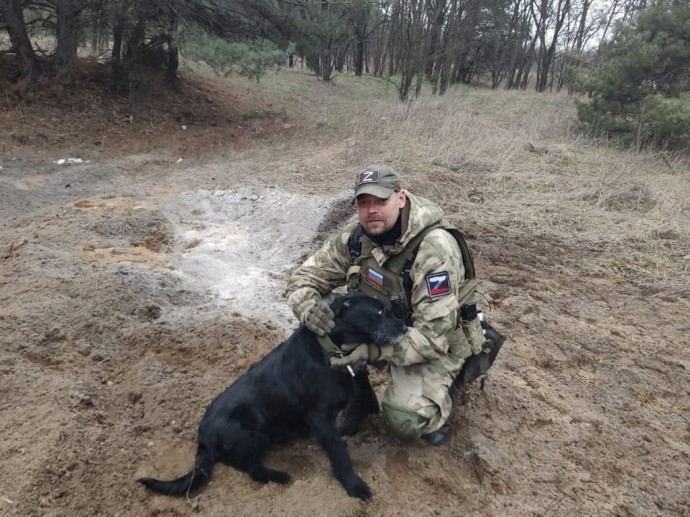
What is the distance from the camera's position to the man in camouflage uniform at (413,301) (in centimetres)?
253

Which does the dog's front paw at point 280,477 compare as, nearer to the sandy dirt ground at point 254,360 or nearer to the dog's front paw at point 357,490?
the sandy dirt ground at point 254,360

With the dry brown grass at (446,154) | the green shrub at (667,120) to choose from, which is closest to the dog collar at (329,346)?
the dry brown grass at (446,154)

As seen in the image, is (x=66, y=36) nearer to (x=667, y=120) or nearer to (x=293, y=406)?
(x=293, y=406)

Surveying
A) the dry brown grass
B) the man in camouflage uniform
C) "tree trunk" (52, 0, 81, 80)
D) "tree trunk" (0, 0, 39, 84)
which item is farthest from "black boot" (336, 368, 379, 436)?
"tree trunk" (0, 0, 39, 84)

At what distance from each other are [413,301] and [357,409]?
732mm

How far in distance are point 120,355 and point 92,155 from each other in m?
6.72

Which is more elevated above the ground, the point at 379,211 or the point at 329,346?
the point at 379,211

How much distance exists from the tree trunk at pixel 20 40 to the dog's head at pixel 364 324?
35.9 feet

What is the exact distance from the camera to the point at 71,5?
32.7ft

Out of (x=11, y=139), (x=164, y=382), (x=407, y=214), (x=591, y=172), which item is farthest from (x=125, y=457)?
(x=11, y=139)

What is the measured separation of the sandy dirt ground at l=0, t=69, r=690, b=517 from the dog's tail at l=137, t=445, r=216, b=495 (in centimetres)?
5

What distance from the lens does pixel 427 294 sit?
102 inches

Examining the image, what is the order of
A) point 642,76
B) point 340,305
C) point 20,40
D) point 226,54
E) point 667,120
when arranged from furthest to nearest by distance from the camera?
1. point 642,76
2. point 20,40
3. point 226,54
4. point 667,120
5. point 340,305

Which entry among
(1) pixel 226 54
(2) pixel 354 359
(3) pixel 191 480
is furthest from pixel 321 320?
(1) pixel 226 54
